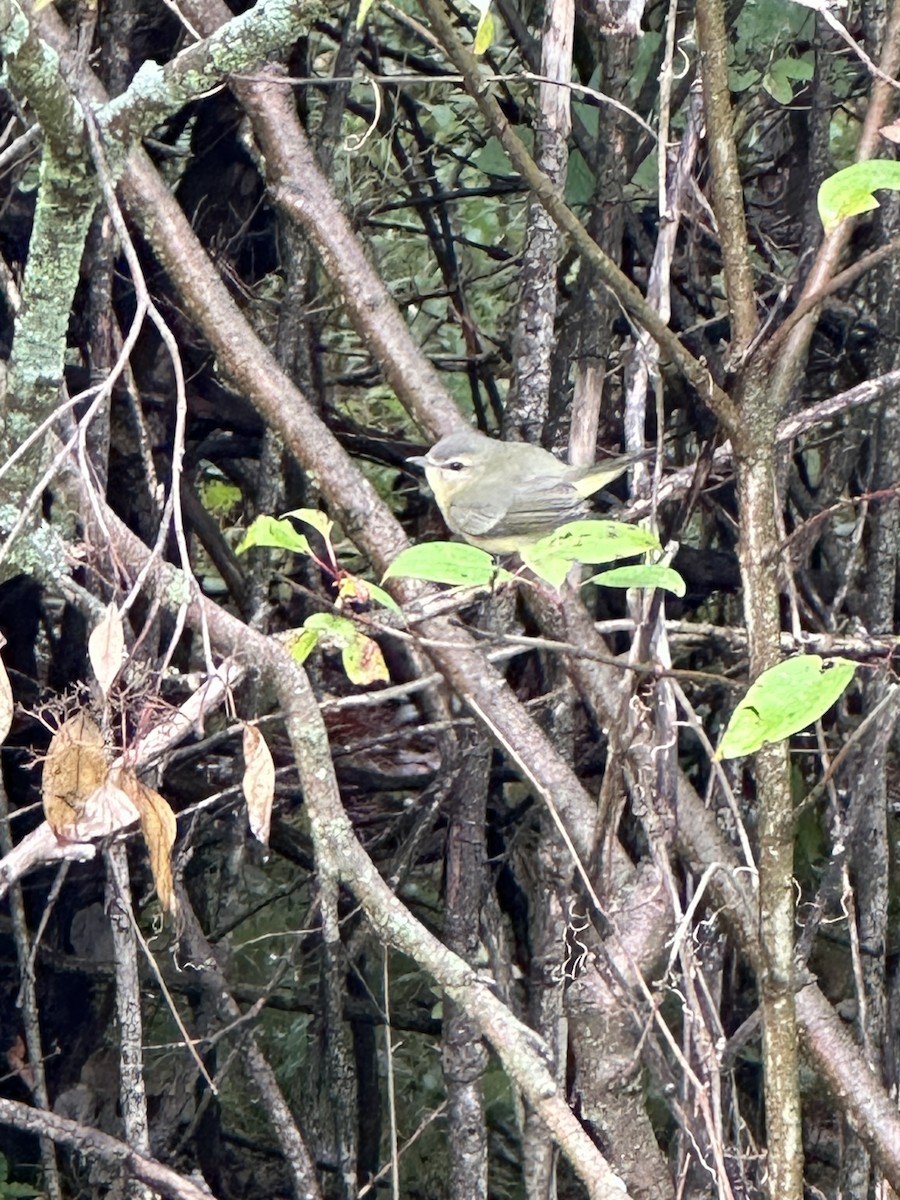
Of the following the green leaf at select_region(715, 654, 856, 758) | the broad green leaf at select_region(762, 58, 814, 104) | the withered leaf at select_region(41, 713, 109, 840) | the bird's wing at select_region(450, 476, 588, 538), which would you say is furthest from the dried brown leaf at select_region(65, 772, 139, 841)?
the broad green leaf at select_region(762, 58, 814, 104)

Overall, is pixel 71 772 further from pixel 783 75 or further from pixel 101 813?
pixel 783 75

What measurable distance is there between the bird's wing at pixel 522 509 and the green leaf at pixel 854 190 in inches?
72.0

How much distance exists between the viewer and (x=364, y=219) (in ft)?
11.7

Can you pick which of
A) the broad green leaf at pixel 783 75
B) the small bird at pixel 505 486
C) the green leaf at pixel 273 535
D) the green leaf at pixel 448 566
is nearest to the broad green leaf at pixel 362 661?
the green leaf at pixel 273 535

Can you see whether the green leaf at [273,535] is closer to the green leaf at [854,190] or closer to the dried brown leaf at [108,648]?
the dried brown leaf at [108,648]

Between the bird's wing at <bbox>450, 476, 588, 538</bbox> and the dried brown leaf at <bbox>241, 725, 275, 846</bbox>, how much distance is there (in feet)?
5.63

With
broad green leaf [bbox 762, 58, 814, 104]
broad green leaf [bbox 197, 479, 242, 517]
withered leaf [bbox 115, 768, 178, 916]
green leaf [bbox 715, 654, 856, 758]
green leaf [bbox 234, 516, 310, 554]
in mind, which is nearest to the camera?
green leaf [bbox 715, 654, 856, 758]

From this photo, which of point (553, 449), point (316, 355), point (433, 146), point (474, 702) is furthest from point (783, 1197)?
point (433, 146)

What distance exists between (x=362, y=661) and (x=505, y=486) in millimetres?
1548

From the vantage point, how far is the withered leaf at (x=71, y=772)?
5.26ft

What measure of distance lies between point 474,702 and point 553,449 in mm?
970

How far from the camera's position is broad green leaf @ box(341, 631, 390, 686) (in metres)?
1.99

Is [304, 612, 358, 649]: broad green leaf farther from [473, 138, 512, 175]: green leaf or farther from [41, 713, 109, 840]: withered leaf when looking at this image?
[473, 138, 512, 175]: green leaf

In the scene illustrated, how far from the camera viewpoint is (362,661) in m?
2.03
